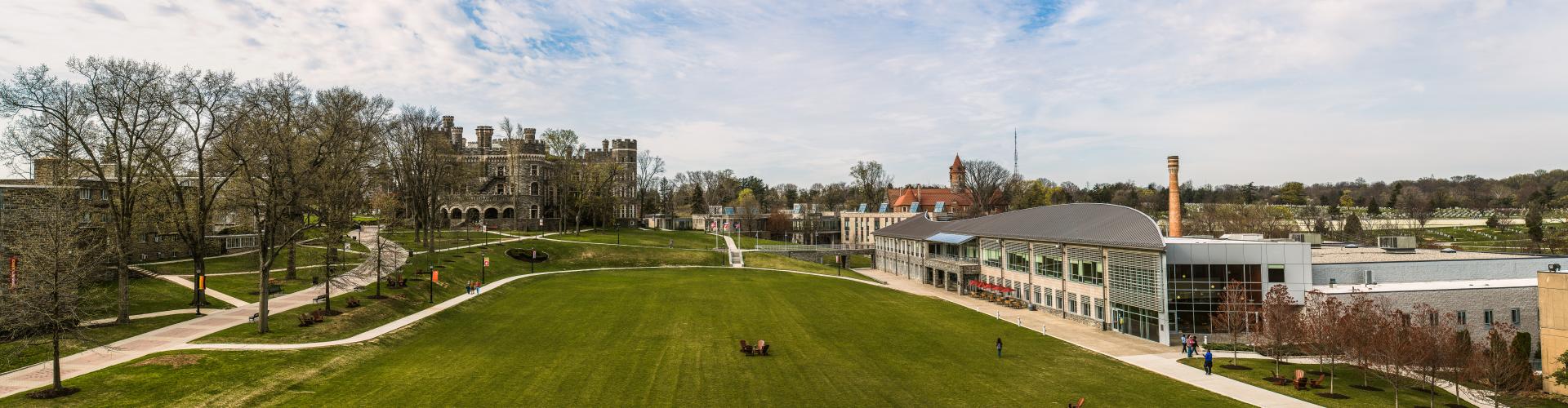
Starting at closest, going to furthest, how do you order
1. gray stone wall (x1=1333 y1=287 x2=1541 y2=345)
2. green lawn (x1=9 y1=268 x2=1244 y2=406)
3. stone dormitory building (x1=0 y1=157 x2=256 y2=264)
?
green lawn (x1=9 y1=268 x2=1244 y2=406) → stone dormitory building (x1=0 y1=157 x2=256 y2=264) → gray stone wall (x1=1333 y1=287 x2=1541 y2=345)

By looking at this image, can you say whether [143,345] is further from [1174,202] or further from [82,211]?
[1174,202]

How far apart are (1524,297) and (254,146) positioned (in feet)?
226

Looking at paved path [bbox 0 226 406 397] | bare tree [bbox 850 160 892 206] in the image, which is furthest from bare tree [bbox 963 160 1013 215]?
paved path [bbox 0 226 406 397]

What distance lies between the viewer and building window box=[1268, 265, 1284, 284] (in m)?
40.1

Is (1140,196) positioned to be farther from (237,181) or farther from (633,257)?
(237,181)

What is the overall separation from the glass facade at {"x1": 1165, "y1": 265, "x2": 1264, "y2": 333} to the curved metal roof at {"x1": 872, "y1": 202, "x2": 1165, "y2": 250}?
255 centimetres

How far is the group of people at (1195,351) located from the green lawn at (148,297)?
49485 mm

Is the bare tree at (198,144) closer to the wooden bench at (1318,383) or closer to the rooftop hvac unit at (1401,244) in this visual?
the wooden bench at (1318,383)

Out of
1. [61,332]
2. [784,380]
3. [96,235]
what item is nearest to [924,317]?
[784,380]

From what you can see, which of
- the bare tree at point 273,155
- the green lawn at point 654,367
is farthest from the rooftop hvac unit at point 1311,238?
the bare tree at point 273,155

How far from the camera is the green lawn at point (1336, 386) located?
96.7ft

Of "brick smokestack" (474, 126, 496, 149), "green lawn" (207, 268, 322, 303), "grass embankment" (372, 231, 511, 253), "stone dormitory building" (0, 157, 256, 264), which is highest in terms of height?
"brick smokestack" (474, 126, 496, 149)

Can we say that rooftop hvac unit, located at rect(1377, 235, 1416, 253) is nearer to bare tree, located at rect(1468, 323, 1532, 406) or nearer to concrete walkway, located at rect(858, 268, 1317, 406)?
bare tree, located at rect(1468, 323, 1532, 406)

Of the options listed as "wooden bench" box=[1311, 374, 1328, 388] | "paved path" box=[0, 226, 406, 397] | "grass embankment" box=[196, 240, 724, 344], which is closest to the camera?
"paved path" box=[0, 226, 406, 397]
